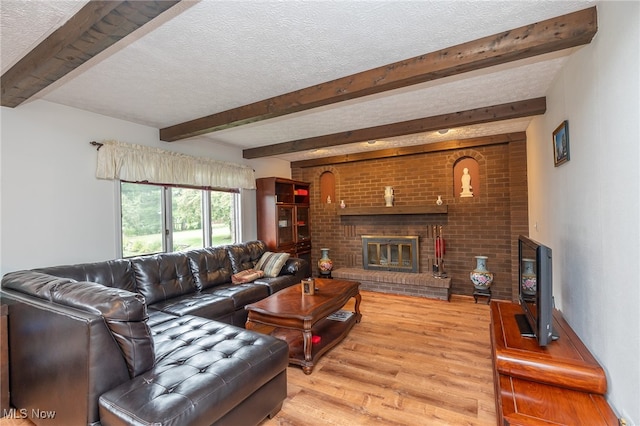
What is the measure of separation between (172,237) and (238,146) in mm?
1832

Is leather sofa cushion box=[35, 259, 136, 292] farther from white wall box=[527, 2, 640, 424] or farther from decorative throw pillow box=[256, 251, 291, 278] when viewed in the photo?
white wall box=[527, 2, 640, 424]

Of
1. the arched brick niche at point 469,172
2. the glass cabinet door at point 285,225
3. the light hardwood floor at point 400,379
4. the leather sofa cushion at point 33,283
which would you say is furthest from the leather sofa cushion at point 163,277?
the arched brick niche at point 469,172

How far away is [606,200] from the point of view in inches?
60.6

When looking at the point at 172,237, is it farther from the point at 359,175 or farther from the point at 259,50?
the point at 359,175

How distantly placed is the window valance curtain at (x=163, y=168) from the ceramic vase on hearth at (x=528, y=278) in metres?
3.83

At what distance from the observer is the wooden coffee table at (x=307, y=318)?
8.02ft

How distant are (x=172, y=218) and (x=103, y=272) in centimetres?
123

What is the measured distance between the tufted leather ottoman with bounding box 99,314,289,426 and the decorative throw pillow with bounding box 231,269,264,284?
1.36m

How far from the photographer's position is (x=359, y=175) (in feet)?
18.0

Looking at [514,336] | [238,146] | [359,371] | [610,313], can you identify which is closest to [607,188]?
[610,313]

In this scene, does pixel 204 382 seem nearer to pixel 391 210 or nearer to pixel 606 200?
pixel 606 200

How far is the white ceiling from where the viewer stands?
1567 millimetres

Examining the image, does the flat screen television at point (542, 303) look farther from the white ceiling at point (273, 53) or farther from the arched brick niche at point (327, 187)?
the arched brick niche at point (327, 187)

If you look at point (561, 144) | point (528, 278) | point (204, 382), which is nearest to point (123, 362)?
point (204, 382)
